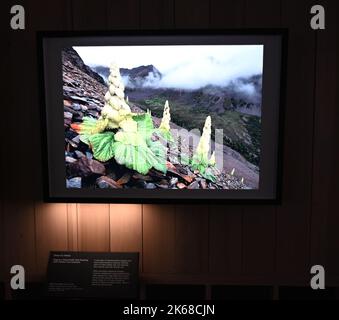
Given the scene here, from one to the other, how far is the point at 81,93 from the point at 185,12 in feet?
2.35

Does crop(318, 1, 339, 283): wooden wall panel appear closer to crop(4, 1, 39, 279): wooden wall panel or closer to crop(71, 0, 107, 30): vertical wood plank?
crop(71, 0, 107, 30): vertical wood plank

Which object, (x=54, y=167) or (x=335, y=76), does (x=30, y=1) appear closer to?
(x=54, y=167)

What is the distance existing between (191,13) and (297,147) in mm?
932

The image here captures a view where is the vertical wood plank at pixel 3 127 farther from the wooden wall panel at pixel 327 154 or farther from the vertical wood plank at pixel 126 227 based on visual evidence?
the wooden wall panel at pixel 327 154

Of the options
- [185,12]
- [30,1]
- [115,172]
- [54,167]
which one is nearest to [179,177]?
[115,172]

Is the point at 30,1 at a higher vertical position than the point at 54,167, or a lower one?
higher

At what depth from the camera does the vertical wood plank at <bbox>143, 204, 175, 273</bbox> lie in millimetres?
1985

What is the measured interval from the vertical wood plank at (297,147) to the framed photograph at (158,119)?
0.35 ft

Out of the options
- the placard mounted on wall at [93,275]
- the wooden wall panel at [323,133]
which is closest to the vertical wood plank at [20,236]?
the placard mounted on wall at [93,275]

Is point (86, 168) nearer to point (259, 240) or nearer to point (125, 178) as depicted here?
point (125, 178)

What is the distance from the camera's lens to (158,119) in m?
1.90

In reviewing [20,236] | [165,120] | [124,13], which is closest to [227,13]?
[124,13]

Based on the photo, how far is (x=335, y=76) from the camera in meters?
1.88
